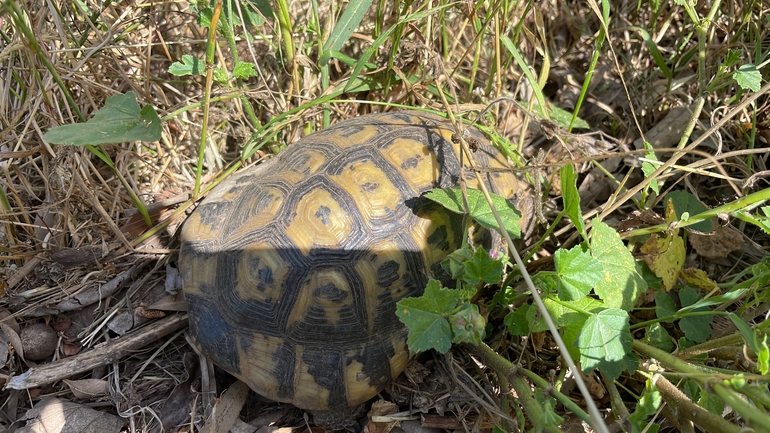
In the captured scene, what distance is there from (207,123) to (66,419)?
159cm

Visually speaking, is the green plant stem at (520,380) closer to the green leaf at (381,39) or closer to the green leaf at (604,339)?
the green leaf at (604,339)

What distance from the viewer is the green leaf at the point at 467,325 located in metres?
1.75

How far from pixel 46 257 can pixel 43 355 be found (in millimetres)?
498

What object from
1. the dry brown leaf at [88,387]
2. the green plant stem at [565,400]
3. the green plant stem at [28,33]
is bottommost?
the dry brown leaf at [88,387]

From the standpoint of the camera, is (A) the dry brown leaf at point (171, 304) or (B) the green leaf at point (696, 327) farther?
(A) the dry brown leaf at point (171, 304)

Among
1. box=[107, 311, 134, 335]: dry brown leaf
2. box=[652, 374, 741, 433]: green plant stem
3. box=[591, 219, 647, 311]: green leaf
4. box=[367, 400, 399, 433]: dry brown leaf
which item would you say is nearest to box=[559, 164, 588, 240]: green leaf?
box=[591, 219, 647, 311]: green leaf

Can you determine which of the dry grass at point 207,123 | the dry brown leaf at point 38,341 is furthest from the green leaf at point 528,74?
the dry brown leaf at point 38,341

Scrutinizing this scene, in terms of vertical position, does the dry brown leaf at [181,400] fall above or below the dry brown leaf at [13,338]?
below

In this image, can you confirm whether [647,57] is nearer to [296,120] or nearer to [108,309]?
[296,120]

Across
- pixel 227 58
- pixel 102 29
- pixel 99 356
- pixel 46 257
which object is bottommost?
pixel 99 356

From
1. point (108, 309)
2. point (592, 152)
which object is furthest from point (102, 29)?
point (592, 152)

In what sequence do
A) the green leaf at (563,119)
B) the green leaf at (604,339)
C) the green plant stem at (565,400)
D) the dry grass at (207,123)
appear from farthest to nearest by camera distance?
the green leaf at (563,119)
the dry grass at (207,123)
the green leaf at (604,339)
the green plant stem at (565,400)

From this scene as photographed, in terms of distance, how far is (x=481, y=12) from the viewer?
3031mm

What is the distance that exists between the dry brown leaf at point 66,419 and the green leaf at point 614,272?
7.33 feet
